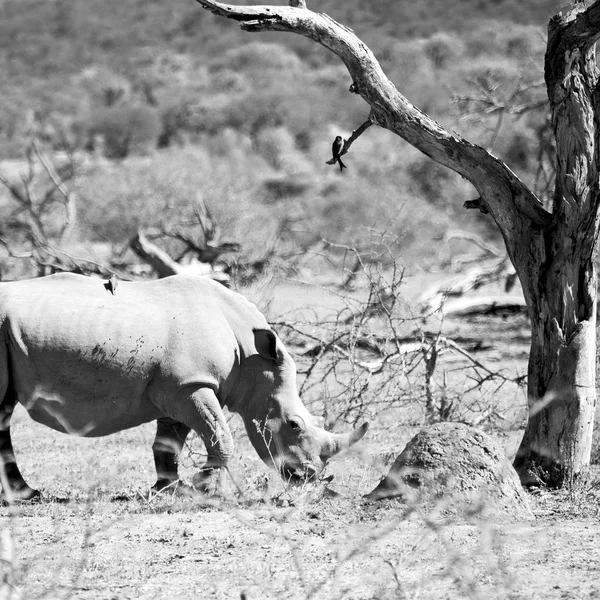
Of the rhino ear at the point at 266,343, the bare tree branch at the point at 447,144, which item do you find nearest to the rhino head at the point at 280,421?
the rhino ear at the point at 266,343

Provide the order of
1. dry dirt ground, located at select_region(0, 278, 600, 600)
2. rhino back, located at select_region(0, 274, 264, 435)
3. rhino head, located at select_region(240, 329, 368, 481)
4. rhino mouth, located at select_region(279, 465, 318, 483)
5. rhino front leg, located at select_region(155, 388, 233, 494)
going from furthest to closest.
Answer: rhino head, located at select_region(240, 329, 368, 481) < rhino mouth, located at select_region(279, 465, 318, 483) < rhino front leg, located at select_region(155, 388, 233, 494) < rhino back, located at select_region(0, 274, 264, 435) < dry dirt ground, located at select_region(0, 278, 600, 600)

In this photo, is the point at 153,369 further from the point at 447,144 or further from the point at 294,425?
the point at 447,144

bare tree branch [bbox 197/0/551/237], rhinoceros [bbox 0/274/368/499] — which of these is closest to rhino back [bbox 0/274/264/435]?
rhinoceros [bbox 0/274/368/499]

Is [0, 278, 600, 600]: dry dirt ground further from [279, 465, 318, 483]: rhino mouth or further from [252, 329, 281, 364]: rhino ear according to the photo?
[252, 329, 281, 364]: rhino ear

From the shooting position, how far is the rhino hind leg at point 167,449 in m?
8.02

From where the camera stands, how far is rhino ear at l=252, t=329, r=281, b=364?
793 centimetres

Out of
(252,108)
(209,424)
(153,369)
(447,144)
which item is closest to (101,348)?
(153,369)

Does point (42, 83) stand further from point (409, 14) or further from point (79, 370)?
point (79, 370)

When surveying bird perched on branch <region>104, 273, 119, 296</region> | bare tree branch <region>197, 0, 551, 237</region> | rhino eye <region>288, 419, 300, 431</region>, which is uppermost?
bare tree branch <region>197, 0, 551, 237</region>

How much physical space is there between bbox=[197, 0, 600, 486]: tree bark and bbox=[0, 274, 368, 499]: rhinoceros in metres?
1.28

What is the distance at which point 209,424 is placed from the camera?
7613 mm

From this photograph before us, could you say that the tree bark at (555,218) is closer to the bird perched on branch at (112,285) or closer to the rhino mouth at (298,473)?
the rhino mouth at (298,473)

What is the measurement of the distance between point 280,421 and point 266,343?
52 centimetres

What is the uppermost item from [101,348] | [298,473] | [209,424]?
[101,348]
